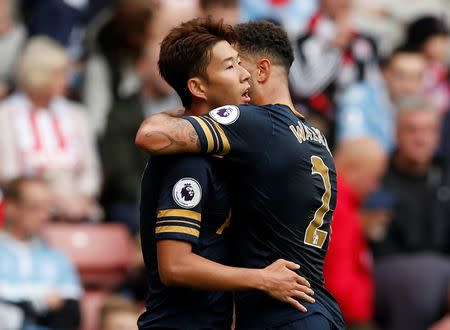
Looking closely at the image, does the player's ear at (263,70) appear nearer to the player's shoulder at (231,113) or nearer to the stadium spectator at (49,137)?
the player's shoulder at (231,113)

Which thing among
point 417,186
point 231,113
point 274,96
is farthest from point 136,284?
point 231,113

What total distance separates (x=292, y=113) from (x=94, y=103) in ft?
14.9

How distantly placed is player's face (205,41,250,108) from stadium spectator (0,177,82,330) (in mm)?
3291

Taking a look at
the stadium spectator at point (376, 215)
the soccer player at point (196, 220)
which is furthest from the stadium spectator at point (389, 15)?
the soccer player at point (196, 220)

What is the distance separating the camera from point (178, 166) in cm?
587

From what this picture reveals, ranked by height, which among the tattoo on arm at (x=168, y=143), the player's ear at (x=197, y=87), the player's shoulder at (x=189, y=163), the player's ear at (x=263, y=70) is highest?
the player's ear at (x=263, y=70)

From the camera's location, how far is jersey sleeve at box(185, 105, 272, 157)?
580 cm

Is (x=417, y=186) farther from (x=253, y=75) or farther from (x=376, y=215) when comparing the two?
(x=253, y=75)

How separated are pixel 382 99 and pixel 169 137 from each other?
6089 millimetres

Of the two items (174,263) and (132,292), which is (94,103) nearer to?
(132,292)

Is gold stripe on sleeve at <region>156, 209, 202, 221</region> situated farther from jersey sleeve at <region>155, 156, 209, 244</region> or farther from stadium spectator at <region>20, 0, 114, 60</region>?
stadium spectator at <region>20, 0, 114, 60</region>

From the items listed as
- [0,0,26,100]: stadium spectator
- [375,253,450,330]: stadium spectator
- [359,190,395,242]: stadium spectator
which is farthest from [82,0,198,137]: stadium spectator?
[375,253,450,330]: stadium spectator

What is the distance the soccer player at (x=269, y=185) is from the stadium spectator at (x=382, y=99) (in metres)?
4.81

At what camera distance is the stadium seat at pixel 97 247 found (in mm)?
9695
